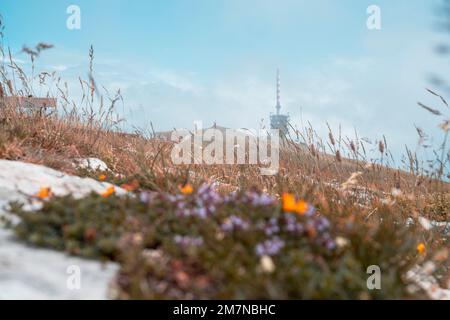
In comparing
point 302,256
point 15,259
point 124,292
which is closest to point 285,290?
point 302,256

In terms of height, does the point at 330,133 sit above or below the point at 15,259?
above

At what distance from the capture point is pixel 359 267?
231cm

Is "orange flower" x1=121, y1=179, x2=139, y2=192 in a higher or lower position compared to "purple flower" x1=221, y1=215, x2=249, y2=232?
higher

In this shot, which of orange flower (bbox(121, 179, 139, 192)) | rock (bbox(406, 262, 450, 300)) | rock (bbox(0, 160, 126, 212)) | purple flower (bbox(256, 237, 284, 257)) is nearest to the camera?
purple flower (bbox(256, 237, 284, 257))

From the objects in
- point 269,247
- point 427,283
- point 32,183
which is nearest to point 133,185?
point 32,183

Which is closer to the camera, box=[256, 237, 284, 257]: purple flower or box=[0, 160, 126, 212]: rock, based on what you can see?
box=[256, 237, 284, 257]: purple flower

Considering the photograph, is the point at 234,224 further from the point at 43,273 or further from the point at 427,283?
the point at 427,283

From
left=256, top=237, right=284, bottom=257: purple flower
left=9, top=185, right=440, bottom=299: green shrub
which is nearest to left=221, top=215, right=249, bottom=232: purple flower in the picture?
left=9, top=185, right=440, bottom=299: green shrub

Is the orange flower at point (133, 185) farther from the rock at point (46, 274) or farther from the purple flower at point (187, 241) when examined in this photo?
the purple flower at point (187, 241)

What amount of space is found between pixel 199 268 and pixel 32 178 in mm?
2019

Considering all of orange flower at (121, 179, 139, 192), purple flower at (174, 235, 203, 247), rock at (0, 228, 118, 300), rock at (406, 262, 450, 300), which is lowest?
rock at (406, 262, 450, 300)

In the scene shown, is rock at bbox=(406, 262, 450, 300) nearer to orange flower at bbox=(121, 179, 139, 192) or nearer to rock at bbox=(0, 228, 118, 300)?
rock at bbox=(0, 228, 118, 300)

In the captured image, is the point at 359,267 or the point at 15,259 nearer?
the point at 15,259
